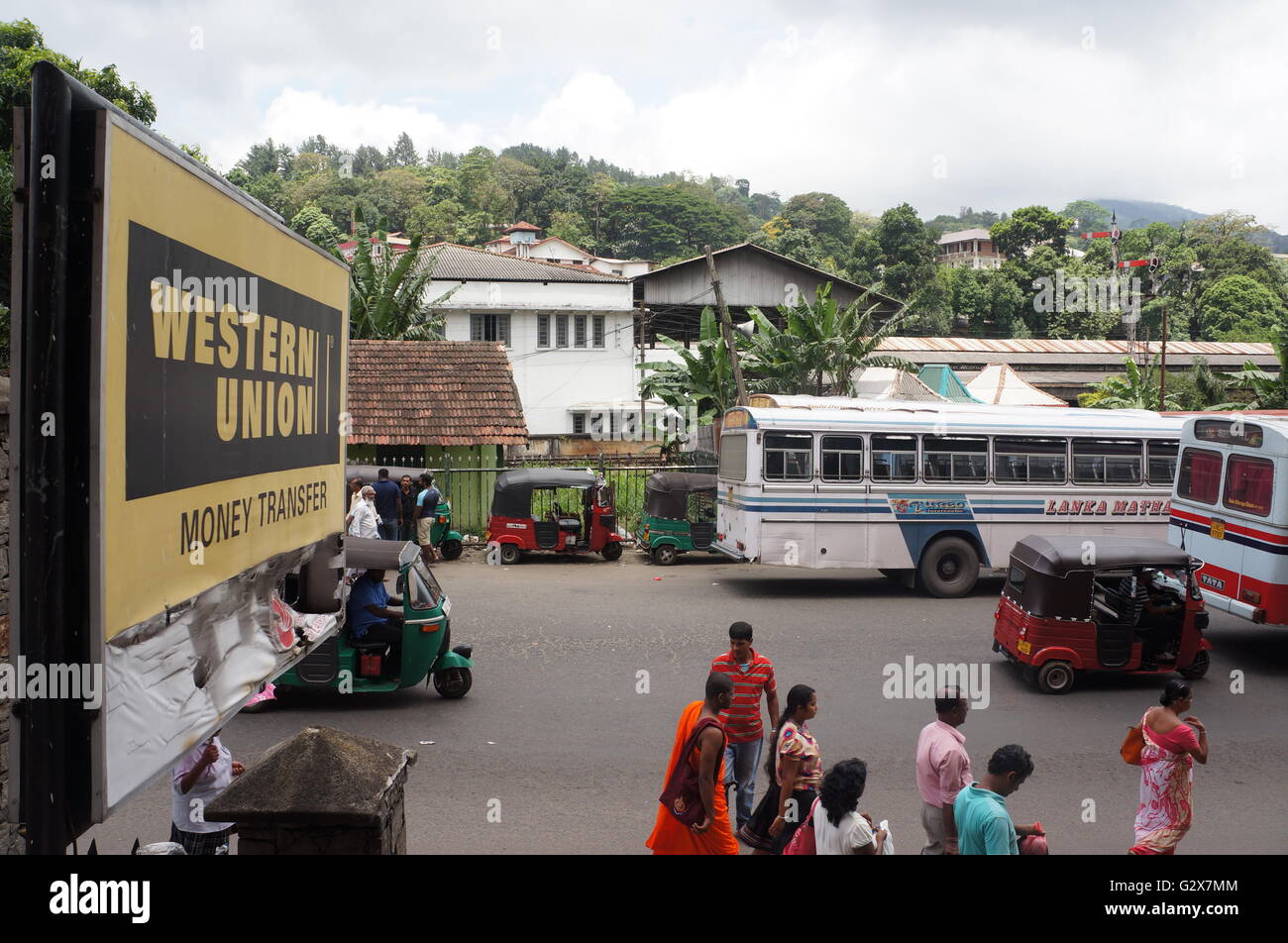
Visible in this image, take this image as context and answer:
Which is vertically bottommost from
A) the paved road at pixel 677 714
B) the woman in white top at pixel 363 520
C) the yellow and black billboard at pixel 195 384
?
the paved road at pixel 677 714

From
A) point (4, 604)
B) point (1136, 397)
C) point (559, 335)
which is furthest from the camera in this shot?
point (559, 335)

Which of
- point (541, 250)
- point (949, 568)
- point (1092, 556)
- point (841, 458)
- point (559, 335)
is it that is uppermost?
point (541, 250)

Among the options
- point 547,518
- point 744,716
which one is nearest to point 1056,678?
point 744,716

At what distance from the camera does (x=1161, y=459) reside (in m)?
16.8

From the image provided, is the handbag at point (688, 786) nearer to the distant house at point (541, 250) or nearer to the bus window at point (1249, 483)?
the bus window at point (1249, 483)

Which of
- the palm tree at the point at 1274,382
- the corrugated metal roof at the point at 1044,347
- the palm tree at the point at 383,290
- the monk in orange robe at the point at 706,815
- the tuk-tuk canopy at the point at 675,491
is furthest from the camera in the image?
the corrugated metal roof at the point at 1044,347

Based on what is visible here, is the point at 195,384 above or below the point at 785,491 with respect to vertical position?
above

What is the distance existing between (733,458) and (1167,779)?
10840 millimetres

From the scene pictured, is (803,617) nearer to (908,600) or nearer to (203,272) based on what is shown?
(908,600)

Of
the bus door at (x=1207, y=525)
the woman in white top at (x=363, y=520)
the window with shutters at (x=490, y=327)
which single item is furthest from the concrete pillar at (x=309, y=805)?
the window with shutters at (x=490, y=327)

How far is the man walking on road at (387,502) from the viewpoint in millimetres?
17594

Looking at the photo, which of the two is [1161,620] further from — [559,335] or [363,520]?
[559,335]

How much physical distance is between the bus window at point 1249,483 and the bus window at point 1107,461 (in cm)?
354

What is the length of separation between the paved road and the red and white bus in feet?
2.95
